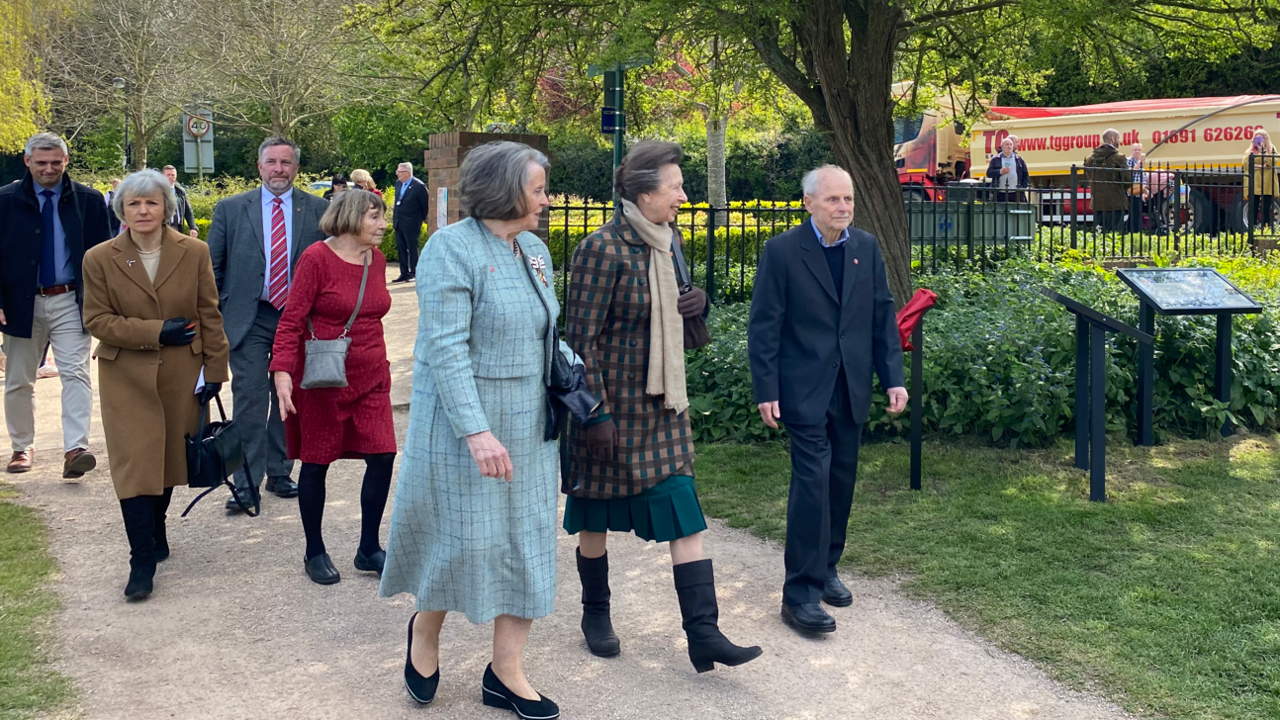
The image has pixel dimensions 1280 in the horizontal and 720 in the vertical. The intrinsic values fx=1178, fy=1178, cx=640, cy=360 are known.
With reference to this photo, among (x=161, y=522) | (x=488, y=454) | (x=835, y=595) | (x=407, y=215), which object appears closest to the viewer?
(x=488, y=454)

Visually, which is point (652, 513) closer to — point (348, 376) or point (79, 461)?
point (348, 376)

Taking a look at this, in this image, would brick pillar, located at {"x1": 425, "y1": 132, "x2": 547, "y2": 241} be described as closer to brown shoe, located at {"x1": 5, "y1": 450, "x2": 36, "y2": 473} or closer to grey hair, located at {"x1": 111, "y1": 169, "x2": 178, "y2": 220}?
brown shoe, located at {"x1": 5, "y1": 450, "x2": 36, "y2": 473}

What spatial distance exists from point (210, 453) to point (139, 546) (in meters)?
0.44

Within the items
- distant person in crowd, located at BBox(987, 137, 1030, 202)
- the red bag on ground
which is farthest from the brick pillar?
distant person in crowd, located at BBox(987, 137, 1030, 202)

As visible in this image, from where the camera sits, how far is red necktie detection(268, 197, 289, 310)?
5652mm

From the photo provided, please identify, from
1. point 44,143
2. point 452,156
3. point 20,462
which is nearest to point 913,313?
point 44,143

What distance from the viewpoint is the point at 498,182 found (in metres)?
3.28

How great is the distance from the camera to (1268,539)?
201 inches

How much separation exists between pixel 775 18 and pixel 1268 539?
4341 millimetres

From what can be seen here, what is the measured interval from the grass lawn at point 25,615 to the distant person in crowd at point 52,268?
2.17 ft

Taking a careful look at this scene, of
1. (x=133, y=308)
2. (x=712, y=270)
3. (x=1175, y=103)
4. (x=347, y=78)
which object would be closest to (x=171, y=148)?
(x=347, y=78)

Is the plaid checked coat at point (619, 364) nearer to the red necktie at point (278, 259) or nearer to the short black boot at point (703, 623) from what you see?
the short black boot at point (703, 623)

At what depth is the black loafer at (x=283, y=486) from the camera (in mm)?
6035

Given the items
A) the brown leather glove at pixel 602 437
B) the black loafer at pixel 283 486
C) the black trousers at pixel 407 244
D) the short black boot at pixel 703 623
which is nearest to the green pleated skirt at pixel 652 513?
the short black boot at pixel 703 623
